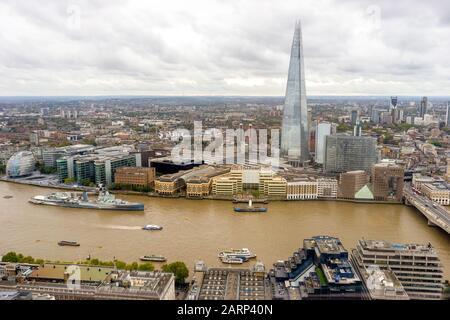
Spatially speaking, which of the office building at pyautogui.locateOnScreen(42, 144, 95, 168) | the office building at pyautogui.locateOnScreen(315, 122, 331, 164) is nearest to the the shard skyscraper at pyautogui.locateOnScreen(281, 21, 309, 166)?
the office building at pyautogui.locateOnScreen(315, 122, 331, 164)

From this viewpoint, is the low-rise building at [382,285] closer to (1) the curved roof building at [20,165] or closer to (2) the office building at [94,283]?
(2) the office building at [94,283]

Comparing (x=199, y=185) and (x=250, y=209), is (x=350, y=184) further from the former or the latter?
(x=199, y=185)

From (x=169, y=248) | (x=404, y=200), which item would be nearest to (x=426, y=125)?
(x=404, y=200)

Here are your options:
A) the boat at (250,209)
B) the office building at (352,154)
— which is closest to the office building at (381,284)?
the boat at (250,209)

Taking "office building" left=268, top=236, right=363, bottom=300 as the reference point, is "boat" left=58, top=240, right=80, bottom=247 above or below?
below

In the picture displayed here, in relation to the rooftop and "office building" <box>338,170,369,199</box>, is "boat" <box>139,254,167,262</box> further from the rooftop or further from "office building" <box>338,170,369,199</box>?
"office building" <box>338,170,369,199</box>
